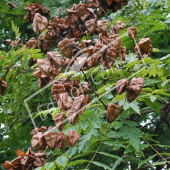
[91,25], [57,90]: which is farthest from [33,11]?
[57,90]

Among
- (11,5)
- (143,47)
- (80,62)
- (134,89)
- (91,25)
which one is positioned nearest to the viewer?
(134,89)

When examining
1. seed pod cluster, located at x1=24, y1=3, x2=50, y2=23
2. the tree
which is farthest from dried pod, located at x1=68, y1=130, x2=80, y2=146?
seed pod cluster, located at x1=24, y1=3, x2=50, y2=23

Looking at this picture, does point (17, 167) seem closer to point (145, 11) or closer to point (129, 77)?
point (129, 77)

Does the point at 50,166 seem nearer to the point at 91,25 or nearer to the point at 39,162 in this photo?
the point at 39,162

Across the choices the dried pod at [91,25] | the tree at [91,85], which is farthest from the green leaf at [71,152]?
the dried pod at [91,25]

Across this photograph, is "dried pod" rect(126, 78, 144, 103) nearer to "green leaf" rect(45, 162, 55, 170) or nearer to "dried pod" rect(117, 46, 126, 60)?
"dried pod" rect(117, 46, 126, 60)

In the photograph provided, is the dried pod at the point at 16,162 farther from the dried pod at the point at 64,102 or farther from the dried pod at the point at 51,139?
the dried pod at the point at 64,102

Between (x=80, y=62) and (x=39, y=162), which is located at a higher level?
(x=80, y=62)

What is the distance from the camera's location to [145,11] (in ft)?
9.81

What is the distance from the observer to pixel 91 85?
2.27 m

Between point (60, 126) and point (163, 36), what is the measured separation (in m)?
1.53

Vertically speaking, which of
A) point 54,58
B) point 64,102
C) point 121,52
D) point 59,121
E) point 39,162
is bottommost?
point 39,162

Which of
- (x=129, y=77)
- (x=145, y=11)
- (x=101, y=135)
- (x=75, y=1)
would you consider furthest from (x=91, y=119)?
(x=75, y=1)

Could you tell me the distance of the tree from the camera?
5.65 ft
